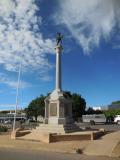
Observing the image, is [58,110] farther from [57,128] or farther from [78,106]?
[78,106]

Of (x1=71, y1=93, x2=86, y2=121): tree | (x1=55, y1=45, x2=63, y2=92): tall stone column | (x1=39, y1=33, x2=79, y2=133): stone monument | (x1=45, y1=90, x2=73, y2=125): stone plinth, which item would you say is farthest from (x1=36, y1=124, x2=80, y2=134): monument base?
(x1=71, y1=93, x2=86, y2=121): tree

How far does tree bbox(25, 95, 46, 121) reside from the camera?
88688 millimetres

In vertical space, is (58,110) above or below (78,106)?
below

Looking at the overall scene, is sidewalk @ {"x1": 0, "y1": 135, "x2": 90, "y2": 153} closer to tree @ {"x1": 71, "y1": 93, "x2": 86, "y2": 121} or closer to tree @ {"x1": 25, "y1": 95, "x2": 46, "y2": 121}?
tree @ {"x1": 71, "y1": 93, "x2": 86, "y2": 121}

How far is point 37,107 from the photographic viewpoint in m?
89.9

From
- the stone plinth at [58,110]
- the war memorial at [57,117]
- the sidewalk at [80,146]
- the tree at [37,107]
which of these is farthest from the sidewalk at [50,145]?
the tree at [37,107]

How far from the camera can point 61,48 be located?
37.1m

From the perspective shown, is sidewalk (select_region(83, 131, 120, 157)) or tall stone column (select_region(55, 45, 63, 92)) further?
tall stone column (select_region(55, 45, 63, 92))

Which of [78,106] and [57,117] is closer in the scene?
[57,117]

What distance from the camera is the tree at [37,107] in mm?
88688

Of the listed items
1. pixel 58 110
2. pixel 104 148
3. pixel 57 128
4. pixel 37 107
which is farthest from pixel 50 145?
pixel 37 107

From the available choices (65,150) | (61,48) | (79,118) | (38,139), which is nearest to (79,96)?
(79,118)

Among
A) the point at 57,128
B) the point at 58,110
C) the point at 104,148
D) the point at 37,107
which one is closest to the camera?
the point at 104,148

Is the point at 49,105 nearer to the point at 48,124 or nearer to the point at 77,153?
the point at 48,124
